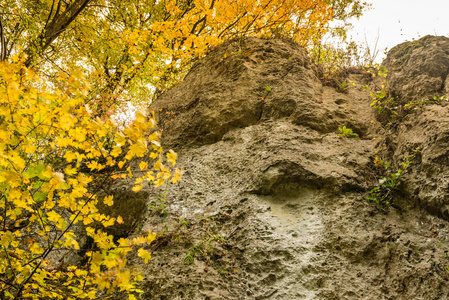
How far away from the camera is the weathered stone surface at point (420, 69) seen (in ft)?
14.5

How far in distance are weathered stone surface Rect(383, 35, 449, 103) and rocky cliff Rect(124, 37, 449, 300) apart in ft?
0.09

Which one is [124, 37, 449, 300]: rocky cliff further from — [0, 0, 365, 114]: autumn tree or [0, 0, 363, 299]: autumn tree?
[0, 0, 365, 114]: autumn tree

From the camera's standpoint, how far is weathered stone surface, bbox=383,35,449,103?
441 centimetres

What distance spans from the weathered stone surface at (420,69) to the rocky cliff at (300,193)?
29mm

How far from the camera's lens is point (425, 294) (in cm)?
232

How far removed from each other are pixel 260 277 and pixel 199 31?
8.73 meters

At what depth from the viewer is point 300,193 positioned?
3.81 m

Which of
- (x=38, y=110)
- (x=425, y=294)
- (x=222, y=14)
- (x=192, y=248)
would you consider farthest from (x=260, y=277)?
(x=222, y=14)

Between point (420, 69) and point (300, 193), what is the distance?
355 cm

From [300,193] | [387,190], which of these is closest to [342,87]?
[387,190]

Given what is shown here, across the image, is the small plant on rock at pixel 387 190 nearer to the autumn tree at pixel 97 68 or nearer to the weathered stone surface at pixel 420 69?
the weathered stone surface at pixel 420 69

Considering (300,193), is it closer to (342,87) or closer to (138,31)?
(342,87)

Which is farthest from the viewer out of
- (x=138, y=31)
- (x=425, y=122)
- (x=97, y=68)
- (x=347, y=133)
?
(x=138, y=31)

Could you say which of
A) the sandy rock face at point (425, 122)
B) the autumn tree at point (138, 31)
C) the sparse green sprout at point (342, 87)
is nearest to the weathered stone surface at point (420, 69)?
the sandy rock face at point (425, 122)
